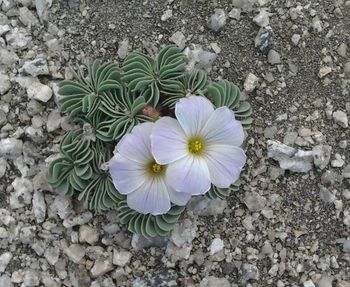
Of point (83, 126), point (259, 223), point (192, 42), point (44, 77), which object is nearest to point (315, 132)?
point (259, 223)

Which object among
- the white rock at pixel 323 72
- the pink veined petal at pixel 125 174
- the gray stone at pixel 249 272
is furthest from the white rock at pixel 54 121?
the white rock at pixel 323 72

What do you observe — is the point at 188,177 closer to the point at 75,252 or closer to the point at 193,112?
the point at 193,112

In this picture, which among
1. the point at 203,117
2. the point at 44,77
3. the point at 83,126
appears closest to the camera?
the point at 203,117

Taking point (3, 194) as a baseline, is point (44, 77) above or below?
above

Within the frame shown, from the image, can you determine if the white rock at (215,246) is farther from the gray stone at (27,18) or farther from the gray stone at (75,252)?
the gray stone at (27,18)

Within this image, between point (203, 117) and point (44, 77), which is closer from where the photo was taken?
point (203, 117)

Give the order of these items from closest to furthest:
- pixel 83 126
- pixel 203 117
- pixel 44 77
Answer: pixel 203 117
pixel 83 126
pixel 44 77

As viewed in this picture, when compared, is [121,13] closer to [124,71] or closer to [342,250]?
[124,71]

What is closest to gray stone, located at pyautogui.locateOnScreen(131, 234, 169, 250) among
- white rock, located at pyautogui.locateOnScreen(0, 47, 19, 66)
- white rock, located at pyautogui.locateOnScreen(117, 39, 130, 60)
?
white rock, located at pyautogui.locateOnScreen(117, 39, 130, 60)
